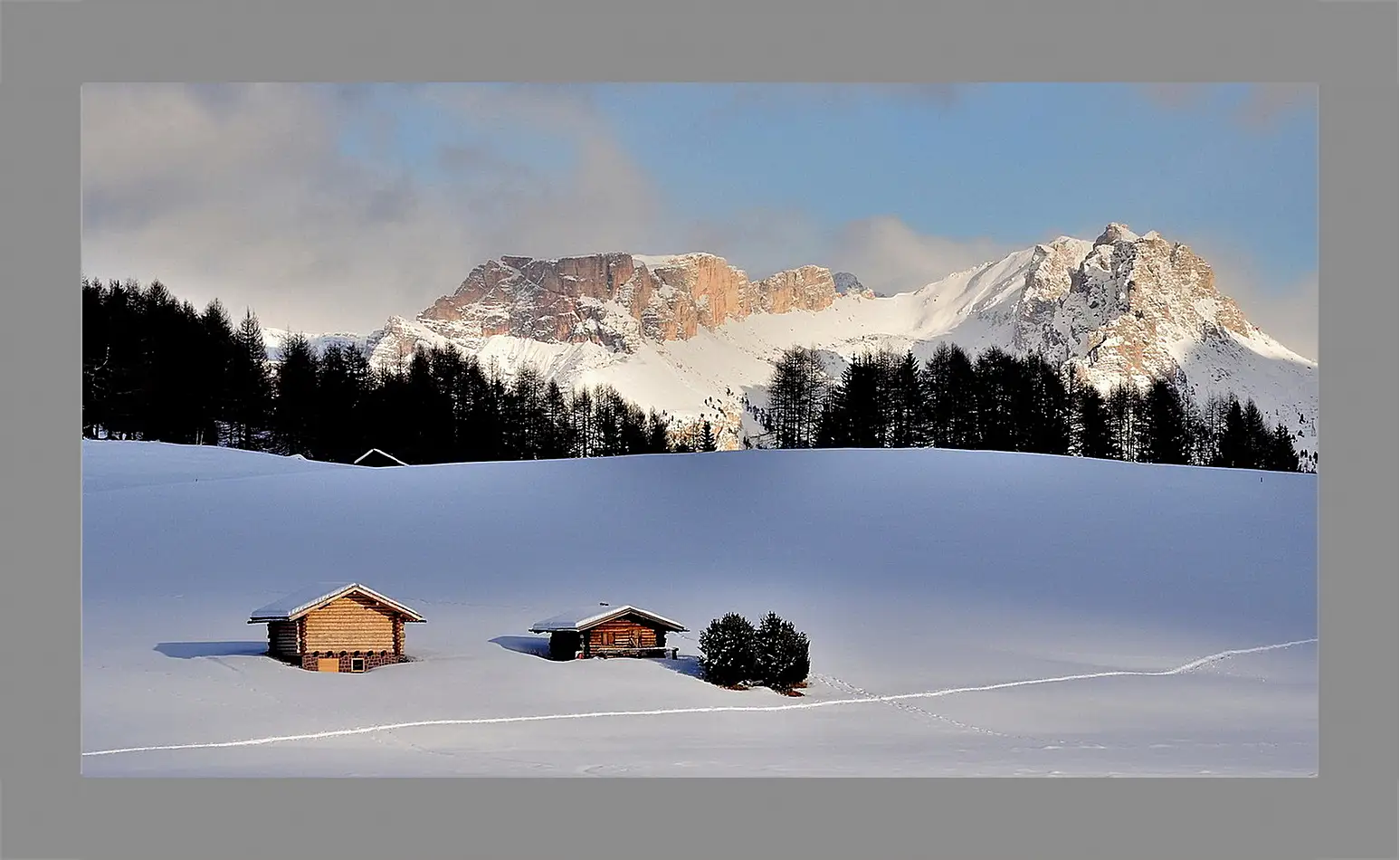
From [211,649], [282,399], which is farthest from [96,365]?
[211,649]

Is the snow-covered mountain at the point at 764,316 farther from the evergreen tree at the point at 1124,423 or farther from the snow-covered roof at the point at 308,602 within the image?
the snow-covered roof at the point at 308,602

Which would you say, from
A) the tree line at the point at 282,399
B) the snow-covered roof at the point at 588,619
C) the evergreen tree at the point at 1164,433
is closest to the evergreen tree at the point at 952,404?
the evergreen tree at the point at 1164,433

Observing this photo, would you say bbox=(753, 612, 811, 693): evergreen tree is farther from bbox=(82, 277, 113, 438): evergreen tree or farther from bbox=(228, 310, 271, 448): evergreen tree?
bbox=(228, 310, 271, 448): evergreen tree

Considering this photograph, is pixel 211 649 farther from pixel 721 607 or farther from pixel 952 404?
pixel 952 404

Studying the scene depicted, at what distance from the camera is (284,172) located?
94.9 metres

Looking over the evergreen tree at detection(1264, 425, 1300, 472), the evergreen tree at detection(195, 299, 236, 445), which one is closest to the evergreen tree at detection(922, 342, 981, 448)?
the evergreen tree at detection(1264, 425, 1300, 472)

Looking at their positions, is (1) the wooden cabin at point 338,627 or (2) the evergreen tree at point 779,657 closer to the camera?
(1) the wooden cabin at point 338,627

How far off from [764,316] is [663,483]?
552ft

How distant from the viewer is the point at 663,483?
32312 mm

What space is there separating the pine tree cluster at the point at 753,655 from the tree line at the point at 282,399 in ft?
99.4

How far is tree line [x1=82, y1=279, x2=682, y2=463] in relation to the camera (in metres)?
46.9

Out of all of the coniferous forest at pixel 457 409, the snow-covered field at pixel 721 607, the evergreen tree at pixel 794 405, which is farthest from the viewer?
the evergreen tree at pixel 794 405

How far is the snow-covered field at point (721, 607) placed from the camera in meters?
15.1

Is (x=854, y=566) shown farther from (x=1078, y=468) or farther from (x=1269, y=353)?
(x=1269, y=353)
